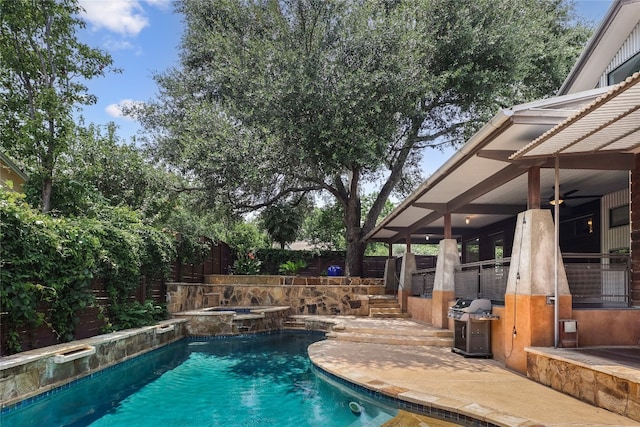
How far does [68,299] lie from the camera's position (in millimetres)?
8039

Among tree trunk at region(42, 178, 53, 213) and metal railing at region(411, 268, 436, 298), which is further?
metal railing at region(411, 268, 436, 298)

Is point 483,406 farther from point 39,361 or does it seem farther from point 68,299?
point 68,299

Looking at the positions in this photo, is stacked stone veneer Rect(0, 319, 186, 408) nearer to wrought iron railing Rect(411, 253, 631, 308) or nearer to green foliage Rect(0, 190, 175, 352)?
green foliage Rect(0, 190, 175, 352)

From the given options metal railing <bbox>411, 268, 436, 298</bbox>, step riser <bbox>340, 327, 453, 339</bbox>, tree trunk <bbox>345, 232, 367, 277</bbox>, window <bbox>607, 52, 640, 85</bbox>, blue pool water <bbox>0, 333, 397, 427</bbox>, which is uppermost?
window <bbox>607, 52, 640, 85</bbox>

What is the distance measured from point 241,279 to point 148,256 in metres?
7.10

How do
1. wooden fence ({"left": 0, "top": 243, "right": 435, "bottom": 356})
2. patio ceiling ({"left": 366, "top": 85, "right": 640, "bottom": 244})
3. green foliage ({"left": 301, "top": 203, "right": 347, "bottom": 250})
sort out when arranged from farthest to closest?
green foliage ({"left": 301, "top": 203, "right": 347, "bottom": 250}) → wooden fence ({"left": 0, "top": 243, "right": 435, "bottom": 356}) → patio ceiling ({"left": 366, "top": 85, "right": 640, "bottom": 244})

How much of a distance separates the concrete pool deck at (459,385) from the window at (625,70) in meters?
7.41

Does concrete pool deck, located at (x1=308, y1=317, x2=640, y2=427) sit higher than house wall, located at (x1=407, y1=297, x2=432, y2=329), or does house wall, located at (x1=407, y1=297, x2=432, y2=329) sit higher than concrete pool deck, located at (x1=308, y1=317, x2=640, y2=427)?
house wall, located at (x1=407, y1=297, x2=432, y2=329)

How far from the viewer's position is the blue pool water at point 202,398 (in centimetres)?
589

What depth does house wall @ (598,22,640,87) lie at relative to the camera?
1020 cm

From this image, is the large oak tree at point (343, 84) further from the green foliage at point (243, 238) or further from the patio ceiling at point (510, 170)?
the patio ceiling at point (510, 170)

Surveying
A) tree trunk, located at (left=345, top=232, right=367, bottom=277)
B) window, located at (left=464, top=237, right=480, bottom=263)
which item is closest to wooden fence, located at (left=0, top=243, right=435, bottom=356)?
tree trunk, located at (left=345, top=232, right=367, bottom=277)

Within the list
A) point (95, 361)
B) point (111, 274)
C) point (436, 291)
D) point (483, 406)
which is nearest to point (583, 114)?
point (483, 406)

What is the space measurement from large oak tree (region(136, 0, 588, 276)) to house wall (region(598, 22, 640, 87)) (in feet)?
20.6
